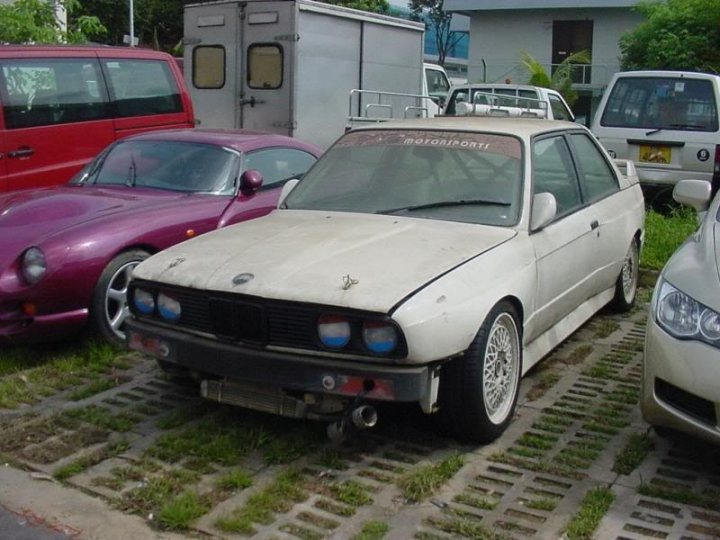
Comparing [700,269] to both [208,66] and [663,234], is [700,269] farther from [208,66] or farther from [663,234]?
[208,66]

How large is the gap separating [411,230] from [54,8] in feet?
30.1

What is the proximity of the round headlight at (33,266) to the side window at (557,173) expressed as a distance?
2796 millimetres

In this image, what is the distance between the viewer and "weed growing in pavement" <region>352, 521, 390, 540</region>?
367 centimetres

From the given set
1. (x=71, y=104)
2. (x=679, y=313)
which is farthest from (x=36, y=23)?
(x=679, y=313)

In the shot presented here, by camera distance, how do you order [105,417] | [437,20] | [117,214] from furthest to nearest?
[437,20] < [117,214] < [105,417]

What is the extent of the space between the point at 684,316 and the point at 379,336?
51.6 inches

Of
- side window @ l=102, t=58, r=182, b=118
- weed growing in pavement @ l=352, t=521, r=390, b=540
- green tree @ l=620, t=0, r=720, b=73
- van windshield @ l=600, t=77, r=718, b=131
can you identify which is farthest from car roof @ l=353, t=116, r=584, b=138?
green tree @ l=620, t=0, r=720, b=73

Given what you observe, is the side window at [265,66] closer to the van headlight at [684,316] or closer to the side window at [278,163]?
the side window at [278,163]

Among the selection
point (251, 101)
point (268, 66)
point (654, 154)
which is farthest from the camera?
point (251, 101)

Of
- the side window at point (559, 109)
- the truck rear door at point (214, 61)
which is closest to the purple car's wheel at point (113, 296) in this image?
the truck rear door at point (214, 61)

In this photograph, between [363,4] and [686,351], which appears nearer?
[686,351]

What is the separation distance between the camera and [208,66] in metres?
13.7

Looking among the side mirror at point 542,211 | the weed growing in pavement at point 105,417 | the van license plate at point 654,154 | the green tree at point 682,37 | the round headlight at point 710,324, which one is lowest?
the weed growing in pavement at point 105,417

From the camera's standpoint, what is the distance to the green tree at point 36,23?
11.5 metres
